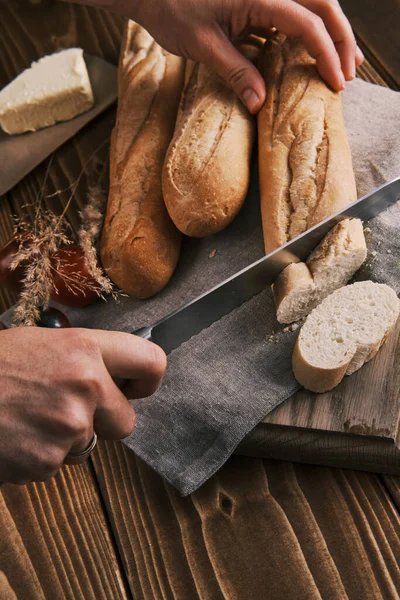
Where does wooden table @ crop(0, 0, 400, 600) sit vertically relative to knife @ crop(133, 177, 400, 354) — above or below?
below

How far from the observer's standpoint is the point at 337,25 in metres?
1.89

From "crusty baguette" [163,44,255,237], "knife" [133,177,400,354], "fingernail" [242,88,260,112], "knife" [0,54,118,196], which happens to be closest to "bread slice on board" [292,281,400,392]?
"knife" [133,177,400,354]

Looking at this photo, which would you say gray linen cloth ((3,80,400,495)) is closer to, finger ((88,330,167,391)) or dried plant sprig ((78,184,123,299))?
dried plant sprig ((78,184,123,299))

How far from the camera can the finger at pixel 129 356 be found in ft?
3.84

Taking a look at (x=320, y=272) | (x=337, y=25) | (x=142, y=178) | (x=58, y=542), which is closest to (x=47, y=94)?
(x=142, y=178)

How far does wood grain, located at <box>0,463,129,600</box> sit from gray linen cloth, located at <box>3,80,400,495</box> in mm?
183

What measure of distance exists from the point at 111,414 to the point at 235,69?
1.11m

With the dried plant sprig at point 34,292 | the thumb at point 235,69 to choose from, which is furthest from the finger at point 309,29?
the dried plant sprig at point 34,292

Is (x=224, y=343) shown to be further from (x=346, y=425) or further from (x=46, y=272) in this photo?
(x=46, y=272)

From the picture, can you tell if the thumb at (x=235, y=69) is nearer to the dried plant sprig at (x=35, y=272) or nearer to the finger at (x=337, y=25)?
the finger at (x=337, y=25)

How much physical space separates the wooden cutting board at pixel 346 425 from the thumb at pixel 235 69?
2.64 feet

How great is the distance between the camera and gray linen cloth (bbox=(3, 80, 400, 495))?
154 cm

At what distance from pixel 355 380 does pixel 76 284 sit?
79 cm

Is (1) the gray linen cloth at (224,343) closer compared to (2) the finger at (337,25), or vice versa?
(1) the gray linen cloth at (224,343)
